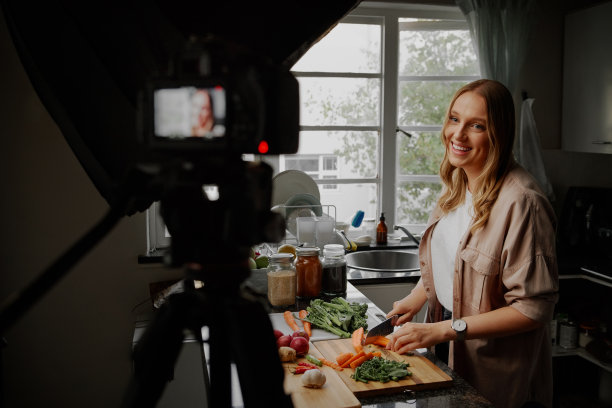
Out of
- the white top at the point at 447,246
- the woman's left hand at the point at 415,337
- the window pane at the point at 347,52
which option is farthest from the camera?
the window pane at the point at 347,52

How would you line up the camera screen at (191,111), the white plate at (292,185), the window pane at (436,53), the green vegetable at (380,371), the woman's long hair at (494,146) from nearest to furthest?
the camera screen at (191,111) < the green vegetable at (380,371) < the woman's long hair at (494,146) < the white plate at (292,185) < the window pane at (436,53)

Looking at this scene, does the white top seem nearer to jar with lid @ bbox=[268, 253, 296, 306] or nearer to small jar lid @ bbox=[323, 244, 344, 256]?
small jar lid @ bbox=[323, 244, 344, 256]

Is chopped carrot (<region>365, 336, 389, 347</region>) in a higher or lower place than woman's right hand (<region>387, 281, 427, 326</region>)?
Answer: lower

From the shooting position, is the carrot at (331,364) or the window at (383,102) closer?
the carrot at (331,364)

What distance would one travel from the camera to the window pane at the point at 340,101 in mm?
3027

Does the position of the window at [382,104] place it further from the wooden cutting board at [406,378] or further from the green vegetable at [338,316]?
the wooden cutting board at [406,378]

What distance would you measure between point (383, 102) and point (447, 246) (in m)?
1.54

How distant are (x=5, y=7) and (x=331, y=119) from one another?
2562mm

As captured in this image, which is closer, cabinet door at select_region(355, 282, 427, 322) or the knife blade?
the knife blade

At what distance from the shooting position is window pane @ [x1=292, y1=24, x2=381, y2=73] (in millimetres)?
3006

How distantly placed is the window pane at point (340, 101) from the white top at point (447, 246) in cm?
140

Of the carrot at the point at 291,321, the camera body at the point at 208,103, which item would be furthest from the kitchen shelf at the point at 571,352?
the camera body at the point at 208,103

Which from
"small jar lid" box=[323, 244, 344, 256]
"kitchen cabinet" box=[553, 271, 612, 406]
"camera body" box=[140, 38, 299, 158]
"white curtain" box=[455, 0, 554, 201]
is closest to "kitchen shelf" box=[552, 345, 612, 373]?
"kitchen cabinet" box=[553, 271, 612, 406]

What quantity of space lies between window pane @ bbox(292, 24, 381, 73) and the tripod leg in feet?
8.75
